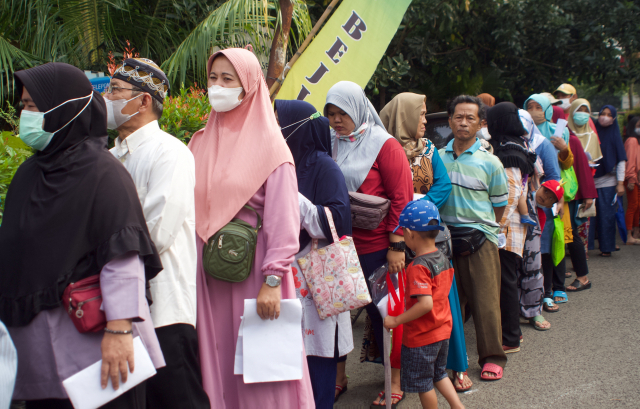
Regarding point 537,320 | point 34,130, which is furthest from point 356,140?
point 537,320

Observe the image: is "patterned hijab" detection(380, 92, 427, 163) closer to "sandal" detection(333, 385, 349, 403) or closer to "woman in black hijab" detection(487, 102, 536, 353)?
"woman in black hijab" detection(487, 102, 536, 353)

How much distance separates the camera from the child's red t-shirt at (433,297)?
117 inches

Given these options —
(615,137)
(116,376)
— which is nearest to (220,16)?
(116,376)

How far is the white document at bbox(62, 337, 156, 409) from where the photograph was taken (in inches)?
66.2

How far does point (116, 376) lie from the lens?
1.74m

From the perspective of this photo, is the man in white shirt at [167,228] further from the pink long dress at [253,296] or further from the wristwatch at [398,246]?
the wristwatch at [398,246]

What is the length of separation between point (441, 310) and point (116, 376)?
189 centimetres

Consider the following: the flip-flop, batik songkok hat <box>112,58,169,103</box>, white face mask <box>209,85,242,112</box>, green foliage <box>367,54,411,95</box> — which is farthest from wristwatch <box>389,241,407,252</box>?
green foliage <box>367,54,411,95</box>

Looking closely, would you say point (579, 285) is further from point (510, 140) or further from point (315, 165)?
point (315, 165)

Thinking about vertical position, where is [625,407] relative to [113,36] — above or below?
below

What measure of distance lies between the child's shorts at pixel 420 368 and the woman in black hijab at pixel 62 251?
1.68 meters

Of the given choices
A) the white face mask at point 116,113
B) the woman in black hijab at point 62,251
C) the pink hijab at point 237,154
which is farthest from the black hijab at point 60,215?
the pink hijab at point 237,154

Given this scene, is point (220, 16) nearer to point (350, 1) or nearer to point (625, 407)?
point (350, 1)

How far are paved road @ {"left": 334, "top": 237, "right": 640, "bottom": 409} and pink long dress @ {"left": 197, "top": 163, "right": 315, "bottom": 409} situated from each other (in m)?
1.28
